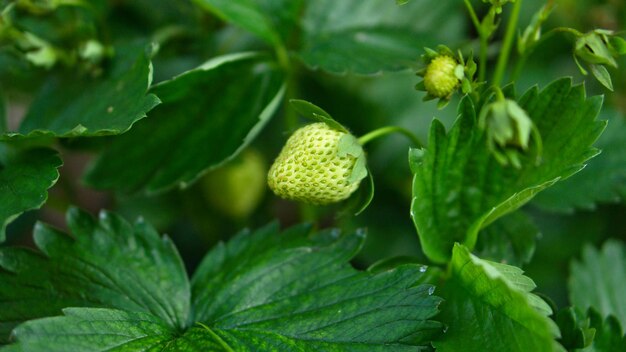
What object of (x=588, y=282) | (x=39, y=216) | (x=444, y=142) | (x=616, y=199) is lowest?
(x=39, y=216)

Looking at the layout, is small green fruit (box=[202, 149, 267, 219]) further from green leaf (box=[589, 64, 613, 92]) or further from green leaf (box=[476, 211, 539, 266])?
green leaf (box=[589, 64, 613, 92])

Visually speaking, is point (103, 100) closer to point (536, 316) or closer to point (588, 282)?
point (536, 316)

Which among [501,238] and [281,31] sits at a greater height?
[281,31]

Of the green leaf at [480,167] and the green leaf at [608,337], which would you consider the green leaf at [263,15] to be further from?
the green leaf at [608,337]

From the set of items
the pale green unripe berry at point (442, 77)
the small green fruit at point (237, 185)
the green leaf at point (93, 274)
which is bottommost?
the small green fruit at point (237, 185)

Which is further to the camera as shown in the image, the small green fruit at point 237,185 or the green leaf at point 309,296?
the small green fruit at point 237,185

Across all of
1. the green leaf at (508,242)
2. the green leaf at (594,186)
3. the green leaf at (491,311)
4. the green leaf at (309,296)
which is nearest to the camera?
the green leaf at (491,311)

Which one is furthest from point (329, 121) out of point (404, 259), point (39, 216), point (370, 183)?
point (39, 216)

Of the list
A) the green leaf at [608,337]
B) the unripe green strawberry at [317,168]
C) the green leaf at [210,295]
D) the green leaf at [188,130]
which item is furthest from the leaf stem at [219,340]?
the green leaf at [608,337]
